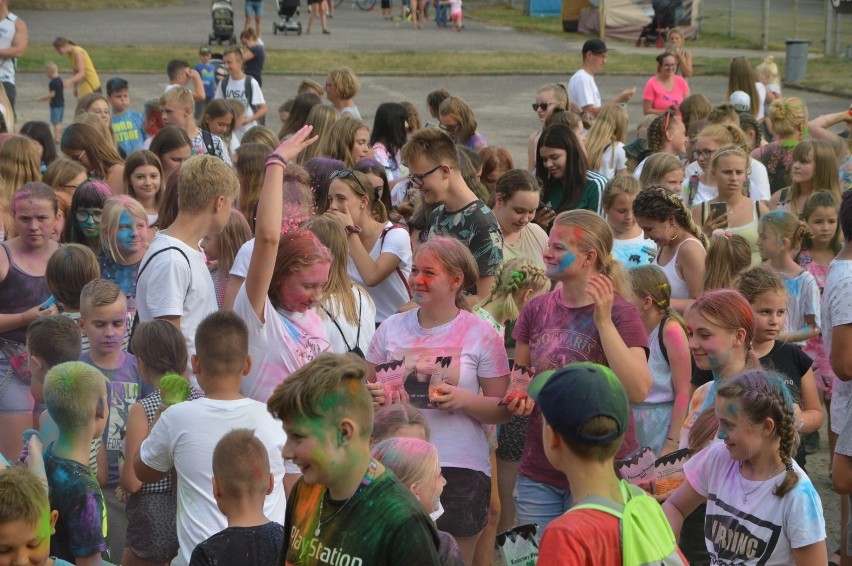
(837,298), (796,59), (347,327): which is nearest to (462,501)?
(347,327)

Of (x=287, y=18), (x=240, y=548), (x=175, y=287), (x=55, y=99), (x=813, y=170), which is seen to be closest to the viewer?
(x=240, y=548)

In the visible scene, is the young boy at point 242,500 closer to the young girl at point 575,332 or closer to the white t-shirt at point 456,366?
the white t-shirt at point 456,366

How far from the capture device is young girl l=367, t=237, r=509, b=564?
15.9 ft

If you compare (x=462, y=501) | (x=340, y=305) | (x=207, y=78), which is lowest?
(x=462, y=501)

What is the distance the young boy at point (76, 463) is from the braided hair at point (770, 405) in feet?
7.87

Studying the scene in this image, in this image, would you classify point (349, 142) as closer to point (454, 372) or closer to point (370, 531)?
point (454, 372)

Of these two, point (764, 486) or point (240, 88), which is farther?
point (240, 88)

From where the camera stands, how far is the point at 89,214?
688 centimetres

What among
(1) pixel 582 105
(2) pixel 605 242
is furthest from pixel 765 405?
(1) pixel 582 105

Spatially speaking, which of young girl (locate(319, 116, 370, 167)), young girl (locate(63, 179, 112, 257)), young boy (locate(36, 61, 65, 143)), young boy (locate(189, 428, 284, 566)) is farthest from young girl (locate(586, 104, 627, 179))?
young boy (locate(36, 61, 65, 143))

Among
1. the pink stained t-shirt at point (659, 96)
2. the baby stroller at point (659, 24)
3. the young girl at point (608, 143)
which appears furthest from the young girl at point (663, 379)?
the baby stroller at point (659, 24)

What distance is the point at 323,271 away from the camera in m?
4.97

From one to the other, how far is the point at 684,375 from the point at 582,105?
29.1ft

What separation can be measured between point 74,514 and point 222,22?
25.4 m
